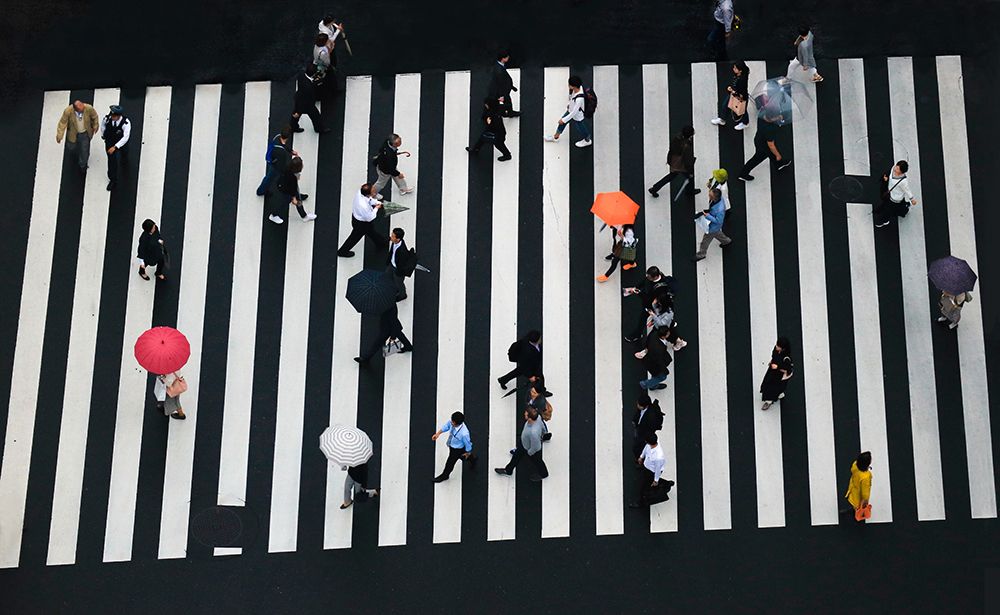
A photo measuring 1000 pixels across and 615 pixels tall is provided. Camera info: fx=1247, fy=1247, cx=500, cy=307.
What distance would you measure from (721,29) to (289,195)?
7880mm

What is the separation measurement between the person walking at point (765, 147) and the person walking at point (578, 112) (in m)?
2.68

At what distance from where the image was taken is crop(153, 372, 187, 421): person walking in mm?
18281

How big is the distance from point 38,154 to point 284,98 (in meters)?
4.24

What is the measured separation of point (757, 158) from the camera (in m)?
20.4

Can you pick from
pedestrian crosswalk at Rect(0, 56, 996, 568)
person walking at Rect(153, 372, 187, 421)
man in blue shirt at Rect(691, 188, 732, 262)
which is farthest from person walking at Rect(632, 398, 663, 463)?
person walking at Rect(153, 372, 187, 421)

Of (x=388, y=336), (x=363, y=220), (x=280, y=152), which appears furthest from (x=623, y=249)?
(x=280, y=152)

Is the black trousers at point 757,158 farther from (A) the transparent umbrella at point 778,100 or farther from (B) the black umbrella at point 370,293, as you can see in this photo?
(B) the black umbrella at point 370,293

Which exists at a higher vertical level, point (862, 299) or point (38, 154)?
point (38, 154)

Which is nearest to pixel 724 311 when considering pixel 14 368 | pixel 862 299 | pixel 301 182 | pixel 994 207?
pixel 862 299

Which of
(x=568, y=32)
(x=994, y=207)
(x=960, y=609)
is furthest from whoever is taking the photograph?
(x=568, y=32)

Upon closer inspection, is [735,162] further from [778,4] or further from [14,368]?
[14,368]

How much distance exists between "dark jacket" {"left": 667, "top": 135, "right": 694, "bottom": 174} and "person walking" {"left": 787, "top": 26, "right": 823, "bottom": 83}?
2.70m

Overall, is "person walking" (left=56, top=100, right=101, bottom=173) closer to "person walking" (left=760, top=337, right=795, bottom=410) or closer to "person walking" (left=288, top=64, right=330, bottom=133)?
"person walking" (left=288, top=64, right=330, bottom=133)

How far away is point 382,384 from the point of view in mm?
19359
